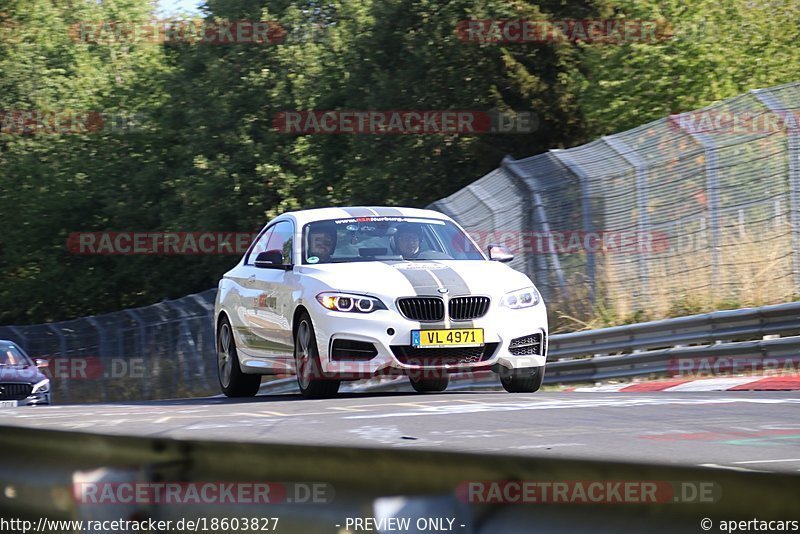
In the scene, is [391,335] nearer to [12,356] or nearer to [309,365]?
[309,365]

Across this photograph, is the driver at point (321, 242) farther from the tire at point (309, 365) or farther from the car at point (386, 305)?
the tire at point (309, 365)

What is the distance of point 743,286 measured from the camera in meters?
15.7

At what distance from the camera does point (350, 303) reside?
1074cm

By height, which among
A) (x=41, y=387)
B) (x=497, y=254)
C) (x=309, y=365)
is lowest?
(x=41, y=387)

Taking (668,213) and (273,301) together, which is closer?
(273,301)

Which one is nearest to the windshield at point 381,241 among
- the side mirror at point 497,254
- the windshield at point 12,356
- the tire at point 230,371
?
the side mirror at point 497,254

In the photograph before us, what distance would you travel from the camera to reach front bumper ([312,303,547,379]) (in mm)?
10633

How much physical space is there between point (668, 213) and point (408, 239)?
16.4ft

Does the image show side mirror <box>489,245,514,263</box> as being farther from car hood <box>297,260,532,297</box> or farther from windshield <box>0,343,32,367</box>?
windshield <box>0,343,32,367</box>

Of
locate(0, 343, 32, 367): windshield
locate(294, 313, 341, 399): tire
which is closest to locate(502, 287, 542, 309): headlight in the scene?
locate(294, 313, 341, 399): tire

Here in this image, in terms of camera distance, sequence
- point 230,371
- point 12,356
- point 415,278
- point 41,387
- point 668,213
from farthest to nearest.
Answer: point 12,356 < point 41,387 < point 668,213 < point 230,371 < point 415,278

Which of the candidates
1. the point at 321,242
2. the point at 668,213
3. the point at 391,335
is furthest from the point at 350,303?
the point at 668,213

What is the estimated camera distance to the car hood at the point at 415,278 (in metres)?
10.8

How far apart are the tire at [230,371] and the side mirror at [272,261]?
1486mm
